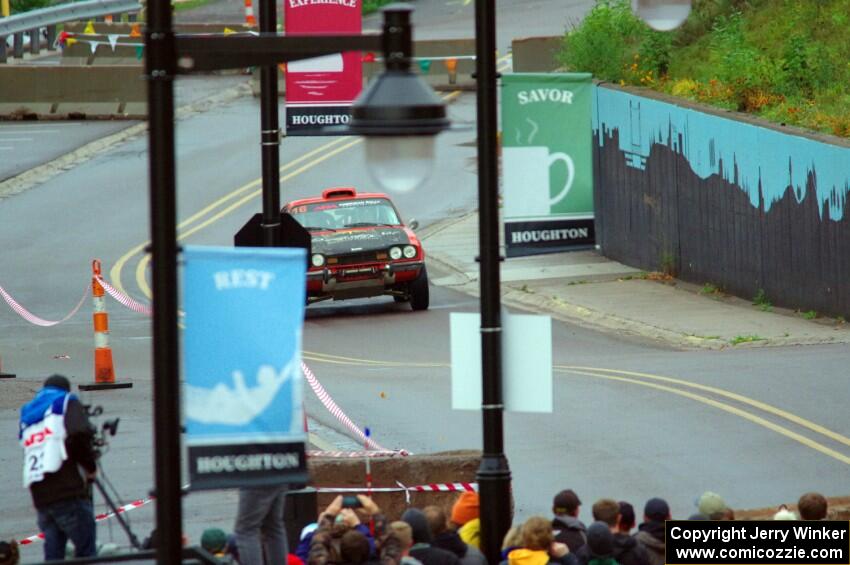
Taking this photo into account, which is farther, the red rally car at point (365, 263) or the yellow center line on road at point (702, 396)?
the red rally car at point (365, 263)

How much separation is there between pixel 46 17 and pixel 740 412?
119 feet

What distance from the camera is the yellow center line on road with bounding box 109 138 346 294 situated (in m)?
27.3

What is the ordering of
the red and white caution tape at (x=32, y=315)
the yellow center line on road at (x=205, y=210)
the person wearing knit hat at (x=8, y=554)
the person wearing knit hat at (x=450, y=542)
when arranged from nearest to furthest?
the person wearing knit hat at (x=8, y=554), the person wearing knit hat at (x=450, y=542), the red and white caution tape at (x=32, y=315), the yellow center line on road at (x=205, y=210)

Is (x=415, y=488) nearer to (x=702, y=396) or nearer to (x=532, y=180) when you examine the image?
(x=532, y=180)

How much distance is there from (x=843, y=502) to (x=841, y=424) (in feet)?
13.7

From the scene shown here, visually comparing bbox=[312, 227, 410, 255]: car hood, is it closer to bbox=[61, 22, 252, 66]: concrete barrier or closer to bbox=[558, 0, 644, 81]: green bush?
bbox=[558, 0, 644, 81]: green bush

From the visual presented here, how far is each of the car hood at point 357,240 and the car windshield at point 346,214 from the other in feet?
1.54

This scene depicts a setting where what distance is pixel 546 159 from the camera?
10117 mm

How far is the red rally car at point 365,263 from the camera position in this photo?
76.9ft

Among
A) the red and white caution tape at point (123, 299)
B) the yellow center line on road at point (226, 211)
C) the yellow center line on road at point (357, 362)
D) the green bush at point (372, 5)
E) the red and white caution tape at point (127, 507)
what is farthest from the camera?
the green bush at point (372, 5)

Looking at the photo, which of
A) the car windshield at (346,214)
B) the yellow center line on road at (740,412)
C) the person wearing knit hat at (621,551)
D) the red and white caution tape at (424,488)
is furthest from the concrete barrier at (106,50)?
the person wearing knit hat at (621,551)

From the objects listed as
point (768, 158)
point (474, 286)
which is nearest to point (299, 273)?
point (768, 158)

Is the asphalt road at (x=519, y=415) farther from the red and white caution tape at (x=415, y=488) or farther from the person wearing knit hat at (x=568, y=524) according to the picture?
the person wearing knit hat at (x=568, y=524)

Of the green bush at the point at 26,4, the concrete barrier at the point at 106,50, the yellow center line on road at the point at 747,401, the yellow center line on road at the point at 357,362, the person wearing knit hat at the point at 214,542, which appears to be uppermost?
the green bush at the point at 26,4
